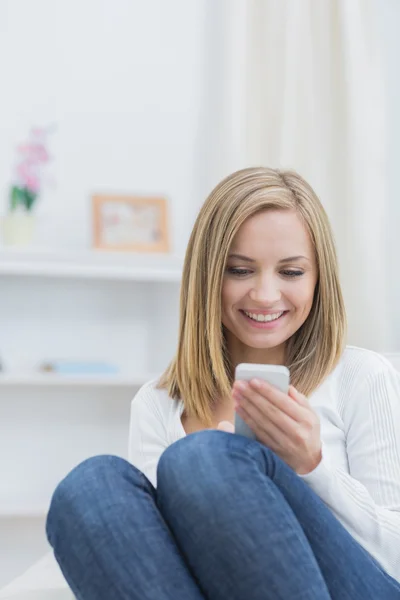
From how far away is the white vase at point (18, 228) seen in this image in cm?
242

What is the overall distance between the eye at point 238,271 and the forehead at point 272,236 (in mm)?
29

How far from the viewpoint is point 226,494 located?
39.9 inches

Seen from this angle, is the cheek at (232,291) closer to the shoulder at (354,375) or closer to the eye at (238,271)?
the eye at (238,271)

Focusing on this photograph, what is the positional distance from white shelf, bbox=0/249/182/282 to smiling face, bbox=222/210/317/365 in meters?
1.04

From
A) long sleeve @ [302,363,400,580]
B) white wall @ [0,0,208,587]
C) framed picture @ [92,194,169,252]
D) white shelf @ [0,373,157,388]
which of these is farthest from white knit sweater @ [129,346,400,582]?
white wall @ [0,0,208,587]

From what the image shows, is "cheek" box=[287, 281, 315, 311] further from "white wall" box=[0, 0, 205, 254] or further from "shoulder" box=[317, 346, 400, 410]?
"white wall" box=[0, 0, 205, 254]

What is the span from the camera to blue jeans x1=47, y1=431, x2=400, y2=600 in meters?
0.98

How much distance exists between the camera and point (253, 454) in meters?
1.06

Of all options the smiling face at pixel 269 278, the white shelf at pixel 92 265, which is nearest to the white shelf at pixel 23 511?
the white shelf at pixel 92 265

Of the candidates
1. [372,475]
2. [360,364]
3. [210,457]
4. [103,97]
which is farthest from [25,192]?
[210,457]

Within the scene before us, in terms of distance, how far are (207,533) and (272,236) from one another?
1.75 ft

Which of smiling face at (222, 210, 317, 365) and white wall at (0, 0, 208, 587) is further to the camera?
white wall at (0, 0, 208, 587)

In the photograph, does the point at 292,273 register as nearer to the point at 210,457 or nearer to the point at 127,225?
the point at 210,457

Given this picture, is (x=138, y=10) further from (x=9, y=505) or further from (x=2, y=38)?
(x=9, y=505)
